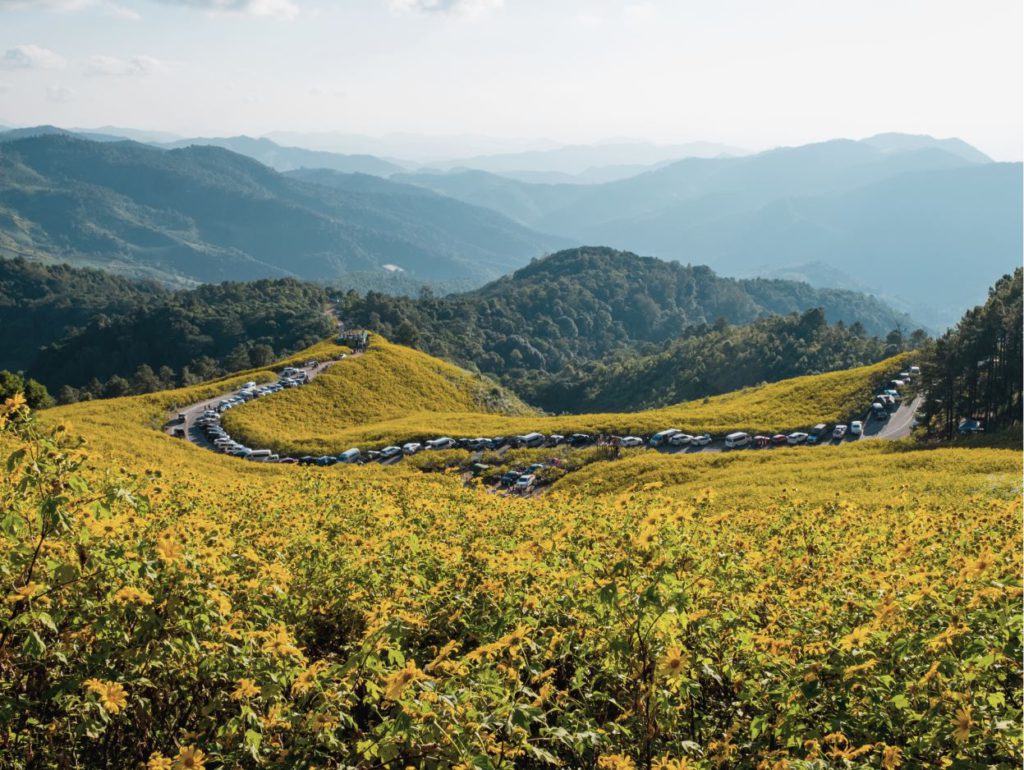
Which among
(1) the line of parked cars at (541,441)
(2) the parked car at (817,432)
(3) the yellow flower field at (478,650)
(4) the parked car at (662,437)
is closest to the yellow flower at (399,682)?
(3) the yellow flower field at (478,650)

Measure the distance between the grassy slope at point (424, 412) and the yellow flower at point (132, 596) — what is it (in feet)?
156

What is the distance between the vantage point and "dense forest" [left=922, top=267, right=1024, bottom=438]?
154ft

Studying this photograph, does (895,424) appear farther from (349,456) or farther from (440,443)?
(349,456)

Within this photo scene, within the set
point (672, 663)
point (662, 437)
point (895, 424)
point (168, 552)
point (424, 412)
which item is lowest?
point (424, 412)

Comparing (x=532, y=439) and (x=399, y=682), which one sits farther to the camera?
(x=532, y=439)

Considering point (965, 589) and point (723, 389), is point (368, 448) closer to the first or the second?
point (965, 589)

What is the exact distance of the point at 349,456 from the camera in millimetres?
50281

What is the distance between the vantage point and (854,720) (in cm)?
540

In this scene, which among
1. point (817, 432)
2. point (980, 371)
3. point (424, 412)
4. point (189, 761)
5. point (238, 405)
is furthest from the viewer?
point (424, 412)

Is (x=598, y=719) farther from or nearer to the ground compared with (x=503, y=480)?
farther from the ground

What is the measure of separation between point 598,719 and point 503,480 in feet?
122

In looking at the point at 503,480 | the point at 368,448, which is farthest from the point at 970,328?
the point at 368,448

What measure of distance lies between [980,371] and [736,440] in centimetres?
1643

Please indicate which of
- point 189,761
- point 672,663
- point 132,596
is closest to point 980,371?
point 672,663
